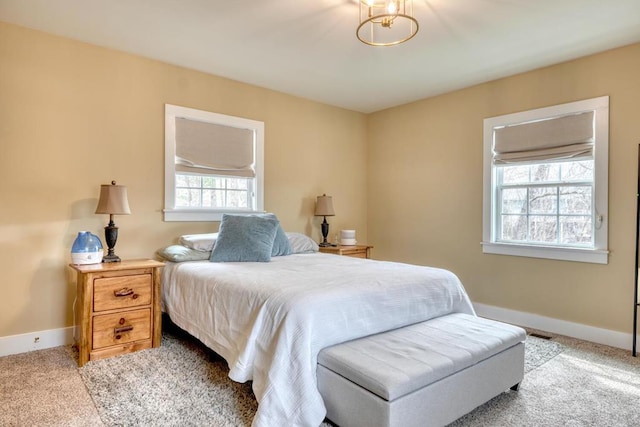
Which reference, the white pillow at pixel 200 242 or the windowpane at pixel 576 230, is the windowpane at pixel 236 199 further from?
the windowpane at pixel 576 230

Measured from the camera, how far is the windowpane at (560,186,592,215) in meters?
3.22

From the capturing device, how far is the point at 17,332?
8.96 feet

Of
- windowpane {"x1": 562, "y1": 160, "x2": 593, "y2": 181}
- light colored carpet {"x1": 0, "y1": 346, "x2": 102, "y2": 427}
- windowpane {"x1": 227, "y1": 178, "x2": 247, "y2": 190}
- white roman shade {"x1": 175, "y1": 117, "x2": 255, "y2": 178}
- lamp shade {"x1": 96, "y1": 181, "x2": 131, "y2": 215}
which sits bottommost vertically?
light colored carpet {"x1": 0, "y1": 346, "x2": 102, "y2": 427}

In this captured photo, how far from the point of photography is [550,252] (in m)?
3.34

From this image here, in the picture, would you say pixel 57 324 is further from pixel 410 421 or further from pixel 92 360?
pixel 410 421

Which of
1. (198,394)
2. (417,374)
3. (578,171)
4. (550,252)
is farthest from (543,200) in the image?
(198,394)

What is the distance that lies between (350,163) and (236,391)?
3.43 m

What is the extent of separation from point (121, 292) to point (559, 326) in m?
3.71

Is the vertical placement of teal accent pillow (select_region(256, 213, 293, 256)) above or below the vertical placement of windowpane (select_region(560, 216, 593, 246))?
below

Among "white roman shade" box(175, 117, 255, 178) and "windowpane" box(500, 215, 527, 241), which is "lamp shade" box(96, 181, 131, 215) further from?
"windowpane" box(500, 215, 527, 241)

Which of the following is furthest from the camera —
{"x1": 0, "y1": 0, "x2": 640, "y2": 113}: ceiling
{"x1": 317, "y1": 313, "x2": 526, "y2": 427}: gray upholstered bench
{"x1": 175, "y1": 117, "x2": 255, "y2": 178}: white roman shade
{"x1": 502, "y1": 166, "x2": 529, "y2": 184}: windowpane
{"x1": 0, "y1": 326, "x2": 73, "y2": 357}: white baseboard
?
{"x1": 502, "y1": 166, "x2": 529, "y2": 184}: windowpane

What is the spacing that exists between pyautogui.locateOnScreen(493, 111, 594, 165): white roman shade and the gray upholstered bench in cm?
197

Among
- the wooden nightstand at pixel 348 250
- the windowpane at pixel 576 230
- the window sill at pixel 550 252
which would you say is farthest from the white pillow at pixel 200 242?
the windowpane at pixel 576 230

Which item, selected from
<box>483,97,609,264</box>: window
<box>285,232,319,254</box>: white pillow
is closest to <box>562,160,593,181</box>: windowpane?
<box>483,97,609,264</box>: window
